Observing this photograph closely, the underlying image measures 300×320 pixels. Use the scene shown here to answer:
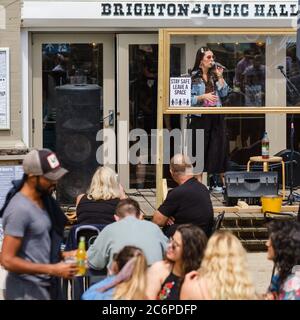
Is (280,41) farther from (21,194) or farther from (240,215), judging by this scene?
(21,194)

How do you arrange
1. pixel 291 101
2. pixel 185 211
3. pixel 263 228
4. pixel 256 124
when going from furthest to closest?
pixel 256 124 → pixel 291 101 → pixel 263 228 → pixel 185 211

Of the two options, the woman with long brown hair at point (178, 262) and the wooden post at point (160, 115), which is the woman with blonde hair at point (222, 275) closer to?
the woman with long brown hair at point (178, 262)

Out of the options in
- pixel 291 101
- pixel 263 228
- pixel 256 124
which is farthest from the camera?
pixel 256 124

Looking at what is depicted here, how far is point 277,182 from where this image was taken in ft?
33.0

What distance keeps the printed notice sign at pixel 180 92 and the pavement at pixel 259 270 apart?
1.99m

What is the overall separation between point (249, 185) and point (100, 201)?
10.6ft

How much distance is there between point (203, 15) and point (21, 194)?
5955mm

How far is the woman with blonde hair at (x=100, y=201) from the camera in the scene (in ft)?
23.6

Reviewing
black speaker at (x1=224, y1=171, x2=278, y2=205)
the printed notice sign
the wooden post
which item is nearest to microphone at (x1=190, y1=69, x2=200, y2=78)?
the printed notice sign

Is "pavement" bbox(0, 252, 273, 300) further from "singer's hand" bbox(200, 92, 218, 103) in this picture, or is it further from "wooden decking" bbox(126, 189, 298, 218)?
"singer's hand" bbox(200, 92, 218, 103)

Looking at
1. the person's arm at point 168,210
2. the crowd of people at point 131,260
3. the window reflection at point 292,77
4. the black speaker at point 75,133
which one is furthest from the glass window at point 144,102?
the crowd of people at point 131,260
